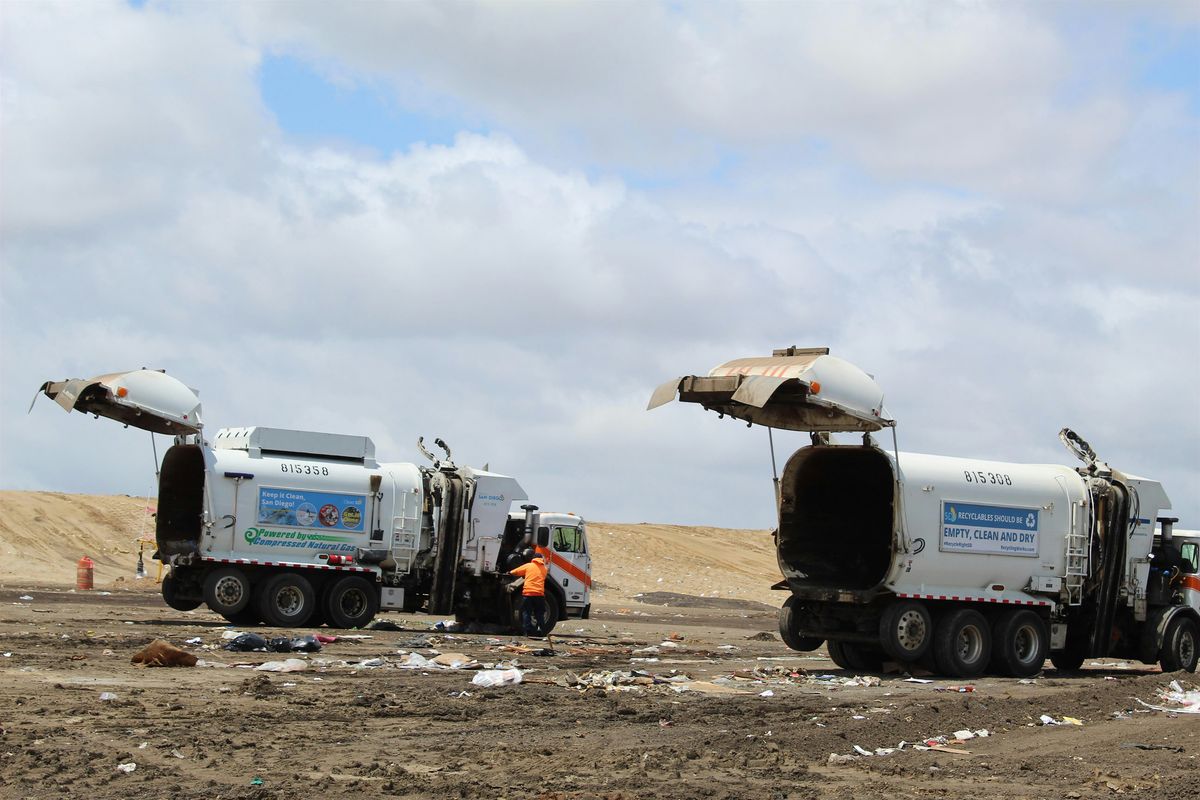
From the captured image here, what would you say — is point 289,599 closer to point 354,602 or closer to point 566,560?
point 354,602

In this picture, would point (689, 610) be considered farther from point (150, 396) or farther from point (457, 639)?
point (150, 396)

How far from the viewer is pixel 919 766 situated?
12.0 meters

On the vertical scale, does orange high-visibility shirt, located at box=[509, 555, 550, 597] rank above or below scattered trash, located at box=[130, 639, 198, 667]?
above

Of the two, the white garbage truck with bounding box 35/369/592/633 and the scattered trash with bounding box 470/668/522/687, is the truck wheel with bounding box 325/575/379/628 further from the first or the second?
the scattered trash with bounding box 470/668/522/687

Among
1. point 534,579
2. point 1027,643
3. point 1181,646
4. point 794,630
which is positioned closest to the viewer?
point 794,630

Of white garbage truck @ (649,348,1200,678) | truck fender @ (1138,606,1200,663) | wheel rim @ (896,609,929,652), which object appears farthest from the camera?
truck fender @ (1138,606,1200,663)

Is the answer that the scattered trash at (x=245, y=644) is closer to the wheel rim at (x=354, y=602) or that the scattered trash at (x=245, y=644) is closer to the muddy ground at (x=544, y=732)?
the muddy ground at (x=544, y=732)

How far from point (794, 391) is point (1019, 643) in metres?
5.49

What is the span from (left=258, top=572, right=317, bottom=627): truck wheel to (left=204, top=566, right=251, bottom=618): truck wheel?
→ 308 millimetres

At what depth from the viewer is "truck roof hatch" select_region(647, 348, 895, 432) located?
18.2 meters

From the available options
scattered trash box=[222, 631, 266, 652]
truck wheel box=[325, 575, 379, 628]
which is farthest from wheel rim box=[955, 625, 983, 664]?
truck wheel box=[325, 575, 379, 628]

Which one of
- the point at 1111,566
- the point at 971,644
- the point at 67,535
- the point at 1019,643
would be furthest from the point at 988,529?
the point at 67,535

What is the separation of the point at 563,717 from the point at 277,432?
13214 mm

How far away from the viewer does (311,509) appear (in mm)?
25891
